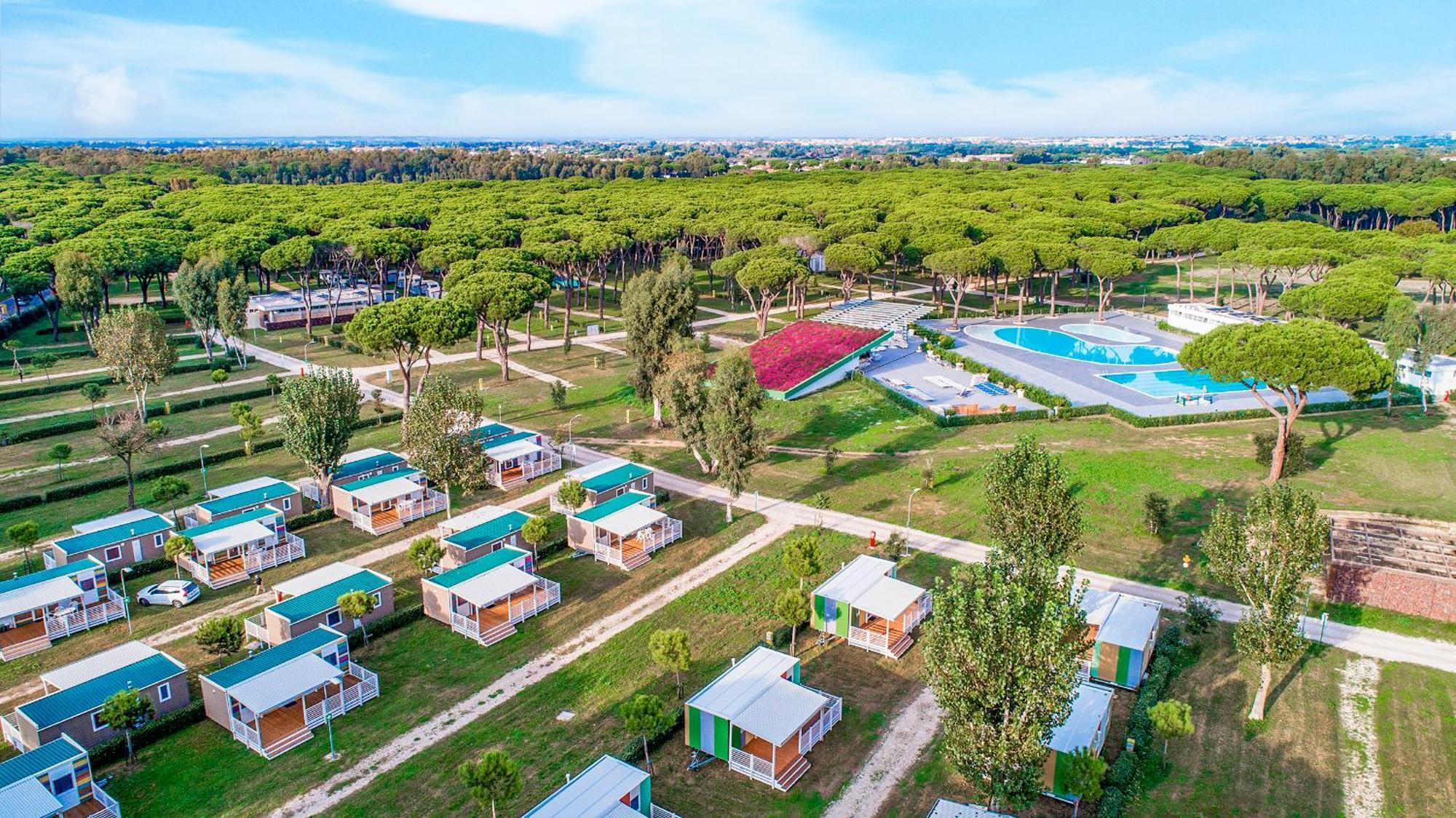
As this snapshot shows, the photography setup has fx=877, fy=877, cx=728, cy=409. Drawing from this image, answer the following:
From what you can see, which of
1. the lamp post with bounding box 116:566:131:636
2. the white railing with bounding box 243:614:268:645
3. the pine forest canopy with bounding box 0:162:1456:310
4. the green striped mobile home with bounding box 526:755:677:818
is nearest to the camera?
the green striped mobile home with bounding box 526:755:677:818

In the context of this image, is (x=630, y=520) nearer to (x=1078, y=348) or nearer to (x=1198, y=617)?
(x=1198, y=617)

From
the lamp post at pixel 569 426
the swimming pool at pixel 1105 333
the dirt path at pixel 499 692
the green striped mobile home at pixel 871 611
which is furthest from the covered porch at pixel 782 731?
the swimming pool at pixel 1105 333

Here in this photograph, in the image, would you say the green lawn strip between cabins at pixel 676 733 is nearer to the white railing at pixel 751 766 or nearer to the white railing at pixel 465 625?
the white railing at pixel 751 766

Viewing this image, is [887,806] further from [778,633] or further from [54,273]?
[54,273]

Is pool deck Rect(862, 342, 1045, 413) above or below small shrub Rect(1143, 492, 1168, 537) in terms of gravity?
above

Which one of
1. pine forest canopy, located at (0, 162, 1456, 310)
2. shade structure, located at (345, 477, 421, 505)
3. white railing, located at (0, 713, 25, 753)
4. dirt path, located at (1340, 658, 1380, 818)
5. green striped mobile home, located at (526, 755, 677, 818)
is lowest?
dirt path, located at (1340, 658, 1380, 818)

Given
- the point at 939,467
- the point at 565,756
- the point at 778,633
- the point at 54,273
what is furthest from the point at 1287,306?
the point at 54,273

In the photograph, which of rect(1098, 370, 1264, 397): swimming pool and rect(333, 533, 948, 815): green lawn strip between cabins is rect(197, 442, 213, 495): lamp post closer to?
rect(333, 533, 948, 815): green lawn strip between cabins

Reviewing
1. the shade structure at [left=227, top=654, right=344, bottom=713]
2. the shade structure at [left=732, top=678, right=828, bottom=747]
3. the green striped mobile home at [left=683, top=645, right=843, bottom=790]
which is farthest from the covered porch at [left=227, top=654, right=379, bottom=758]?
the shade structure at [left=732, top=678, right=828, bottom=747]
